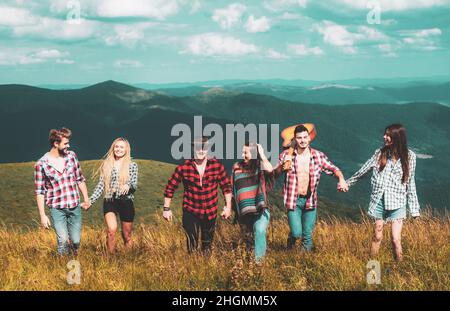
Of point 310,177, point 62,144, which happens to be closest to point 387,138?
point 310,177

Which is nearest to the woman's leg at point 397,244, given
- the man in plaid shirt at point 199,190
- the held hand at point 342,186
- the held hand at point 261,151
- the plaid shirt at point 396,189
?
the plaid shirt at point 396,189

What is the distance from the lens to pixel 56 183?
243 inches

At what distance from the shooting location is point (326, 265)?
18.2ft

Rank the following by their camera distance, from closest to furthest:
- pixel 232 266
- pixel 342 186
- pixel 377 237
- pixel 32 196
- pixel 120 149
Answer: pixel 232 266
pixel 377 237
pixel 342 186
pixel 120 149
pixel 32 196

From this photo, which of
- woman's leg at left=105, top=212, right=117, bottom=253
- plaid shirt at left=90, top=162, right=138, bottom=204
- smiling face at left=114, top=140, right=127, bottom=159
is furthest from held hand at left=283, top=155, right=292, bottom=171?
woman's leg at left=105, top=212, right=117, bottom=253

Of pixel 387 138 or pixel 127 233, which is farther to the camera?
pixel 127 233

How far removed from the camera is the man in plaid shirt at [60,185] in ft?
20.0

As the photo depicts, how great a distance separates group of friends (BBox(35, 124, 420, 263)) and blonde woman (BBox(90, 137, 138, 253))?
0.5 inches

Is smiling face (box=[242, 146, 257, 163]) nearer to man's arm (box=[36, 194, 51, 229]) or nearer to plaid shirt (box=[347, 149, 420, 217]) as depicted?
plaid shirt (box=[347, 149, 420, 217])

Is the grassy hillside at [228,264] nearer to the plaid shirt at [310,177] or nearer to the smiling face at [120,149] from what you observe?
the plaid shirt at [310,177]

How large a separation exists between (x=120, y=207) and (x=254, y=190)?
6.37 feet

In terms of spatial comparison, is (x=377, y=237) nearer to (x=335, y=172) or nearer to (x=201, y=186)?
(x=335, y=172)

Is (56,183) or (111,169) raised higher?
(111,169)

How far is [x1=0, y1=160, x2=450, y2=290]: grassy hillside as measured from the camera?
5.07 meters
